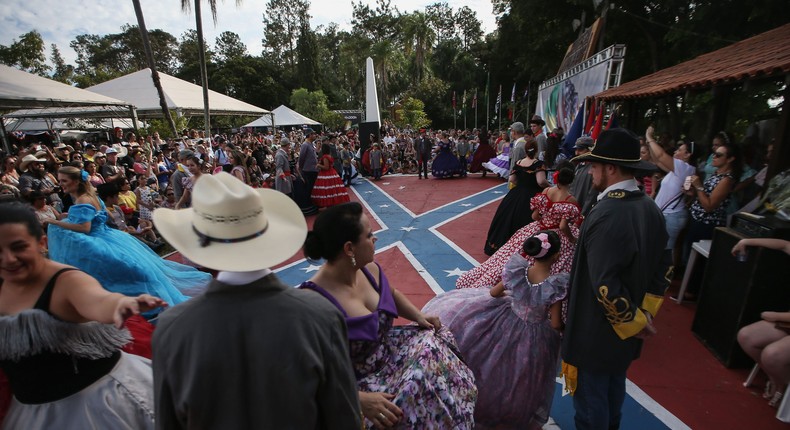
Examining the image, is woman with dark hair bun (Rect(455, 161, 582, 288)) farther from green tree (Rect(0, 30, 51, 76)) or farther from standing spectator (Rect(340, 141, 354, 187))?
green tree (Rect(0, 30, 51, 76))

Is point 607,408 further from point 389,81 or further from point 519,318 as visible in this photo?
point 389,81

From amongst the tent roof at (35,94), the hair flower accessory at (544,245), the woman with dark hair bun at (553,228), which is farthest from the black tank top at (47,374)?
the tent roof at (35,94)

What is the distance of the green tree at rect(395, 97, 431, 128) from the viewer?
34781 millimetres

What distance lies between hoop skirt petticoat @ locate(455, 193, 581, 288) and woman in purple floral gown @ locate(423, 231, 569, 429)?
3.72 feet

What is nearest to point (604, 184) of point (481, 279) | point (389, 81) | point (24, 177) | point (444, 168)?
point (481, 279)

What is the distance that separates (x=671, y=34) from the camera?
13.6 meters

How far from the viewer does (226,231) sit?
4.34ft

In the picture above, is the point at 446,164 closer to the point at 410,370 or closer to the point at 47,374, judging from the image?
the point at 410,370

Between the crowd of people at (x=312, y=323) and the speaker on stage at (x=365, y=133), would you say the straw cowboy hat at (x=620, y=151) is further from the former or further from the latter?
the speaker on stage at (x=365, y=133)

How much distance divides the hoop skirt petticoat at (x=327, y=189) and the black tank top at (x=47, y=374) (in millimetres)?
8536

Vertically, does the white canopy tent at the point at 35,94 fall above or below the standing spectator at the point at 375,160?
above

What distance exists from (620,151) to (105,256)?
4397 millimetres

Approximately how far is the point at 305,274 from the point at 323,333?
519 centimetres

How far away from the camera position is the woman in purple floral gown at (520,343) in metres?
2.78
